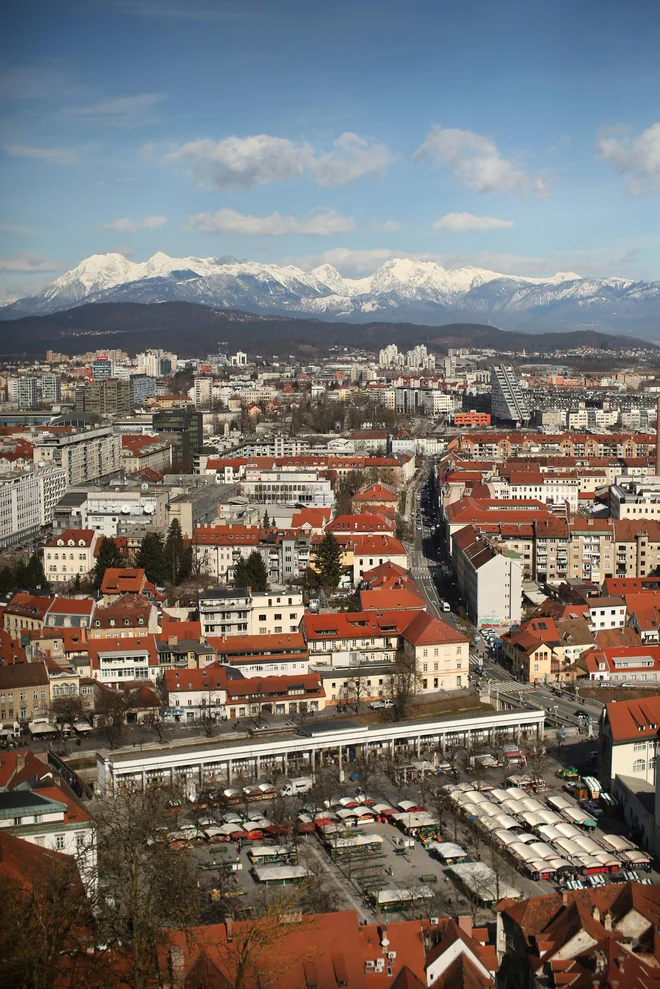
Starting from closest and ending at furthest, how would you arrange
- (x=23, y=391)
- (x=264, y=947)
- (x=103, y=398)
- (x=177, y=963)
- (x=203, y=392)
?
(x=177, y=963) < (x=264, y=947) < (x=103, y=398) < (x=23, y=391) < (x=203, y=392)

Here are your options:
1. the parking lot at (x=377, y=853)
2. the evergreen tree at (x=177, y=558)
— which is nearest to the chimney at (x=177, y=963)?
the parking lot at (x=377, y=853)

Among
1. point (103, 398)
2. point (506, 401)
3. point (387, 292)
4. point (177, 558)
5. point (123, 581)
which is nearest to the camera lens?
point (123, 581)

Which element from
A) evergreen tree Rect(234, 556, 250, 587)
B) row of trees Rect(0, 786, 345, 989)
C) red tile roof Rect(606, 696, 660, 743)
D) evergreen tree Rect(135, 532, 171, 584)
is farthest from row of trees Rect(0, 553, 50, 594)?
row of trees Rect(0, 786, 345, 989)

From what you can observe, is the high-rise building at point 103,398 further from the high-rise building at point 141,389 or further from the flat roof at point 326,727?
the flat roof at point 326,727

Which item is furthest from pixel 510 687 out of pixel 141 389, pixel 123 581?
pixel 141 389

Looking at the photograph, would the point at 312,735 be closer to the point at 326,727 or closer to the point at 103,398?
the point at 326,727

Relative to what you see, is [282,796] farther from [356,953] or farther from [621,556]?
[621,556]
